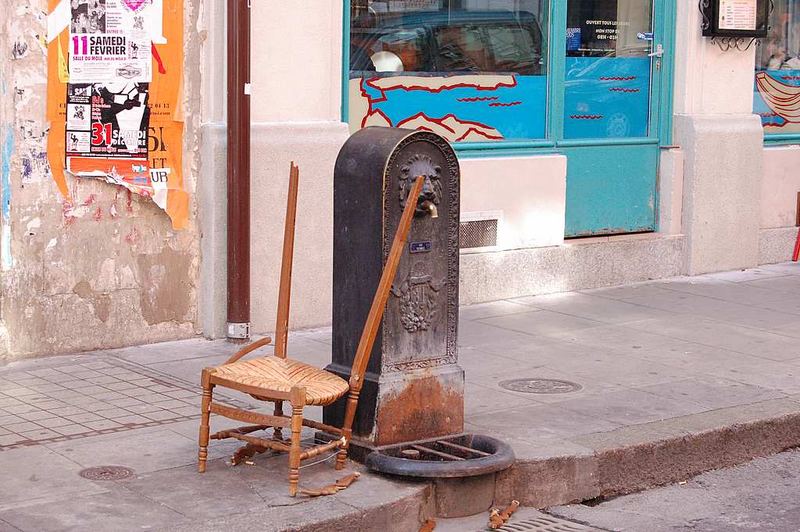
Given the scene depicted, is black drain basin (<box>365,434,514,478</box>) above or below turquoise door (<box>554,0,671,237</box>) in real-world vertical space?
below

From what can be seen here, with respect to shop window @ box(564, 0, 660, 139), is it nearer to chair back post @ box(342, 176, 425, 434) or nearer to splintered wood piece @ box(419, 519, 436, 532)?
chair back post @ box(342, 176, 425, 434)

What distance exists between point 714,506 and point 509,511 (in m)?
1.04

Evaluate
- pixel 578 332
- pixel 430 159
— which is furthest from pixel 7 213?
pixel 578 332

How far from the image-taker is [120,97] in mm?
7996

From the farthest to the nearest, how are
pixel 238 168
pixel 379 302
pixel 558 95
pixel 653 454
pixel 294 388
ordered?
pixel 558 95
pixel 238 168
pixel 653 454
pixel 379 302
pixel 294 388

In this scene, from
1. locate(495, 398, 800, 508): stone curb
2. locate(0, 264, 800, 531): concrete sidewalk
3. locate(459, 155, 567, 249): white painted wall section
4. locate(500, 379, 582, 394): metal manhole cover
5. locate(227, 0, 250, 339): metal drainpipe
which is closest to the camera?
locate(0, 264, 800, 531): concrete sidewalk

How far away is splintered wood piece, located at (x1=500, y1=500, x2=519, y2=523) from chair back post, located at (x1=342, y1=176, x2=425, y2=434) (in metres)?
0.79

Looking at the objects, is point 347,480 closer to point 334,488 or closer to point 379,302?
point 334,488

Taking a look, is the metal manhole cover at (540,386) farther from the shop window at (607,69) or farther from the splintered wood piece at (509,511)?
the shop window at (607,69)

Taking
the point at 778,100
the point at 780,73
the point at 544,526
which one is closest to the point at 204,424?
the point at 544,526

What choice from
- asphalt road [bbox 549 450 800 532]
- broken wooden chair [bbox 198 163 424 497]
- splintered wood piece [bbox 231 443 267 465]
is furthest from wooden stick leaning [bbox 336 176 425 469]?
asphalt road [bbox 549 450 800 532]

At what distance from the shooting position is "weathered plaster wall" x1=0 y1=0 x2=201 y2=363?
7.62 metres

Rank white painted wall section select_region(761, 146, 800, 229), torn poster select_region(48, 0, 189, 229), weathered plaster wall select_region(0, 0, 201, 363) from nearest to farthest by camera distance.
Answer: weathered plaster wall select_region(0, 0, 201, 363) → torn poster select_region(48, 0, 189, 229) → white painted wall section select_region(761, 146, 800, 229)

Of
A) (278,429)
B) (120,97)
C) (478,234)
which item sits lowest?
(278,429)
